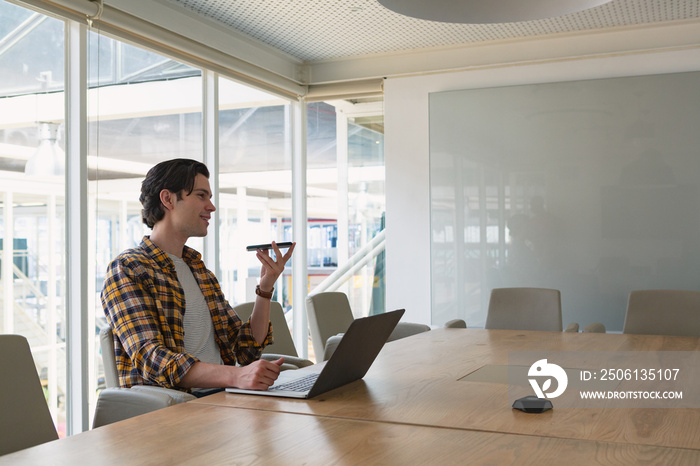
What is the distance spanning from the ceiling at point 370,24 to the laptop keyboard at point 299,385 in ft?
10.3

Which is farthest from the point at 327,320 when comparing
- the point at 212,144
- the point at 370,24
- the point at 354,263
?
the point at 354,263

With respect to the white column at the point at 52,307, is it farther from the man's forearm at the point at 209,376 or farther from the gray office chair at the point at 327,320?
the man's forearm at the point at 209,376

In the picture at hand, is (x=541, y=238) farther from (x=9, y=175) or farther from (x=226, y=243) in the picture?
(x=9, y=175)

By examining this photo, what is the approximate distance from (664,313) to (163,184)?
9.62 feet

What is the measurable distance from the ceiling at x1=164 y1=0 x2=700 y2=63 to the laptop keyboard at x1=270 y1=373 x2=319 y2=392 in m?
3.14

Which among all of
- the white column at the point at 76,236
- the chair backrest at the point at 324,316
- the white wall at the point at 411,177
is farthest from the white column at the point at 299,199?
the white column at the point at 76,236

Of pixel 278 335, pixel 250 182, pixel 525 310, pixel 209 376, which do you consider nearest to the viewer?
pixel 209 376

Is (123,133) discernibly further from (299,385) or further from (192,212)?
(299,385)

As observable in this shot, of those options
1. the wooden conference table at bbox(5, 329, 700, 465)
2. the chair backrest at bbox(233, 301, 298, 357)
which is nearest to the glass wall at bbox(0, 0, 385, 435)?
the chair backrest at bbox(233, 301, 298, 357)

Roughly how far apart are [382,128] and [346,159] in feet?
1.54

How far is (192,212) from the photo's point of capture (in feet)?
9.11

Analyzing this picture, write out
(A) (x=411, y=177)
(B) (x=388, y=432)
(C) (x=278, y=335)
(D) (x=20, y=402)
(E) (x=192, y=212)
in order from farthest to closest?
(A) (x=411, y=177), (C) (x=278, y=335), (E) (x=192, y=212), (D) (x=20, y=402), (B) (x=388, y=432)

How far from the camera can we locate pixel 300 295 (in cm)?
673

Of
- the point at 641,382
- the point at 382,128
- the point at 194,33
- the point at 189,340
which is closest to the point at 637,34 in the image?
the point at 382,128
